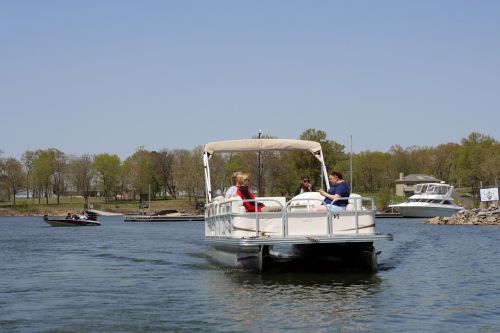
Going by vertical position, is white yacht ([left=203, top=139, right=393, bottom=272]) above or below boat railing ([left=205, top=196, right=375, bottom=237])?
below

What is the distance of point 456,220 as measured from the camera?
7706 cm

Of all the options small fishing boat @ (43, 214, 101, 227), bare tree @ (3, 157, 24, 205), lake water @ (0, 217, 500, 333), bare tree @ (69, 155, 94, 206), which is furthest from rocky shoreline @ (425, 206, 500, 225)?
bare tree @ (3, 157, 24, 205)

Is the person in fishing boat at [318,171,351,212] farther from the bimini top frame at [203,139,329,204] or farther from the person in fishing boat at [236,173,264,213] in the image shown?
the bimini top frame at [203,139,329,204]

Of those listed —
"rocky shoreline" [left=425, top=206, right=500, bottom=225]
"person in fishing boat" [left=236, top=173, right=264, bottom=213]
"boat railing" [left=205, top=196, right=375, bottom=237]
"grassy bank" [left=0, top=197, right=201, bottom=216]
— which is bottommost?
"rocky shoreline" [left=425, top=206, right=500, bottom=225]

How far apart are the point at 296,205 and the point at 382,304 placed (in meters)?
6.86

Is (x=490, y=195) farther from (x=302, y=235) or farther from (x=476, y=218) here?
(x=302, y=235)

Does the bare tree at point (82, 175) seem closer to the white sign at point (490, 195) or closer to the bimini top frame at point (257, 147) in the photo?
the white sign at point (490, 195)

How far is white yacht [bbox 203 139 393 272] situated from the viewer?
65.2ft


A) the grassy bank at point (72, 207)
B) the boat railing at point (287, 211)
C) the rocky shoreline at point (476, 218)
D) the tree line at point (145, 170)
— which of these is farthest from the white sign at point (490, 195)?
the boat railing at point (287, 211)

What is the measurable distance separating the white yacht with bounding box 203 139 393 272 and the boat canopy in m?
4.26

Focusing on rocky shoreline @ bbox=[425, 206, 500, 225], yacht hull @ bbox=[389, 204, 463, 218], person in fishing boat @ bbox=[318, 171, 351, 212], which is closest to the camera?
person in fishing boat @ bbox=[318, 171, 351, 212]

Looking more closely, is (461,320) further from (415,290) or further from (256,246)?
(256,246)

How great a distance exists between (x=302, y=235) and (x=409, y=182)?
14572 centimetres

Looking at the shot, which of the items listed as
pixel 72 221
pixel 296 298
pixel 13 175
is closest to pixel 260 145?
pixel 296 298
